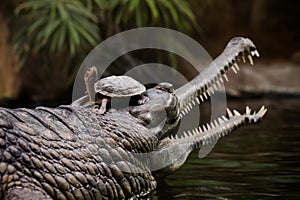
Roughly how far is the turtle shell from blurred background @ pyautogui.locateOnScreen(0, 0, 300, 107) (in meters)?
5.52

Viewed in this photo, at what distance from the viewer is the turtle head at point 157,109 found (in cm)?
295

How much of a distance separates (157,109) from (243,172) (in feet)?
2.57

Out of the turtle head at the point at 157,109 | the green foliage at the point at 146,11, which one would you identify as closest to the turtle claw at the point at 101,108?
the turtle head at the point at 157,109

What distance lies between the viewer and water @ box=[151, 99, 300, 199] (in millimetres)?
2865

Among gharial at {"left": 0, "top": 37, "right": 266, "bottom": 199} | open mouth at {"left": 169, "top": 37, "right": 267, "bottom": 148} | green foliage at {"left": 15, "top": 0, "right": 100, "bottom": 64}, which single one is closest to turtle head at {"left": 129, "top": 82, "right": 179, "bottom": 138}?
gharial at {"left": 0, "top": 37, "right": 266, "bottom": 199}

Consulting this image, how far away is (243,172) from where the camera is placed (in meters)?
3.43

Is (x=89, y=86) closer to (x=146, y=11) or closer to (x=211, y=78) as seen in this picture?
(x=211, y=78)

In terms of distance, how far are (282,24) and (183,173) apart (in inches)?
413

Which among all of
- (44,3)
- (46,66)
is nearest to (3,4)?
(46,66)

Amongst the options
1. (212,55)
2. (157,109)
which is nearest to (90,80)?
(157,109)

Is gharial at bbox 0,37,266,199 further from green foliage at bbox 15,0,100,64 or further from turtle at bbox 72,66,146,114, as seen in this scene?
green foliage at bbox 15,0,100,64

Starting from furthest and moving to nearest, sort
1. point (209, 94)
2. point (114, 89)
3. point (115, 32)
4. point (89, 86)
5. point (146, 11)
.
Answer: point (115, 32) → point (146, 11) → point (209, 94) → point (89, 86) → point (114, 89)

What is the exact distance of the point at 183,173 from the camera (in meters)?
3.46

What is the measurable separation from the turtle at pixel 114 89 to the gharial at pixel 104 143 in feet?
0.15
